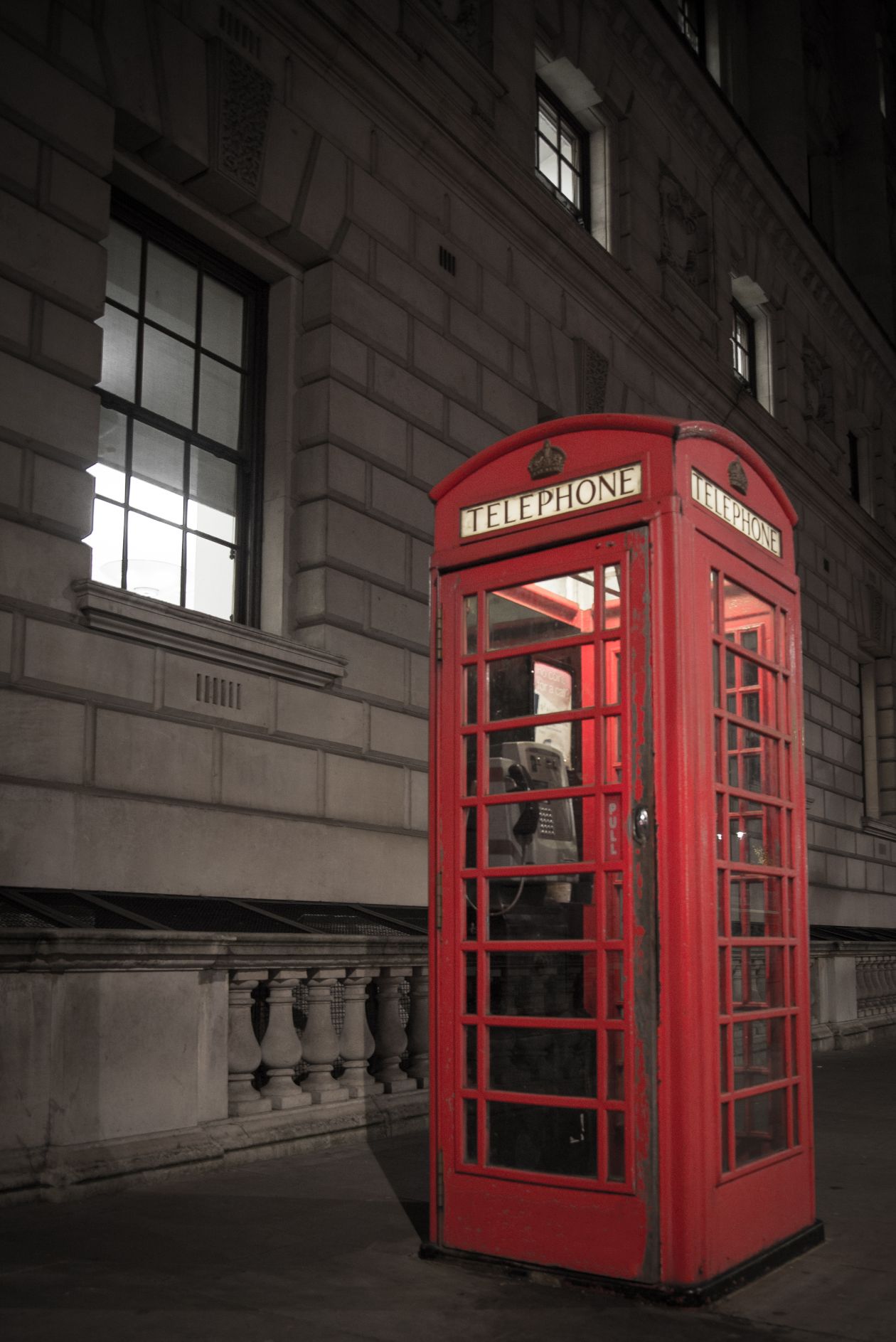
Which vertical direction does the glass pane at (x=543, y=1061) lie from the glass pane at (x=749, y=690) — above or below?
below

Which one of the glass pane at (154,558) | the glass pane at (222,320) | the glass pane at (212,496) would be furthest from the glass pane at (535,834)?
the glass pane at (222,320)

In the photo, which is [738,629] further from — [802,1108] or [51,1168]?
[51,1168]

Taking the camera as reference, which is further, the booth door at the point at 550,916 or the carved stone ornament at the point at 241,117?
the carved stone ornament at the point at 241,117

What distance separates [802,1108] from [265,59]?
28.7 feet

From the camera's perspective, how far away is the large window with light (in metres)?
9.09

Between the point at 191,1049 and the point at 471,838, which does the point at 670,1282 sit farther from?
the point at 191,1049

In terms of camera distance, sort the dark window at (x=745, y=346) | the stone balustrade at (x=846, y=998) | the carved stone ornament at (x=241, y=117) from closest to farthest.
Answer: the carved stone ornament at (x=241, y=117), the stone balustrade at (x=846, y=998), the dark window at (x=745, y=346)

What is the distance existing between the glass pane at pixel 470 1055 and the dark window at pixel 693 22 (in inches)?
719

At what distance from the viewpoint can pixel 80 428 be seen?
8.30 m

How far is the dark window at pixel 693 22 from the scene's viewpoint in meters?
19.2

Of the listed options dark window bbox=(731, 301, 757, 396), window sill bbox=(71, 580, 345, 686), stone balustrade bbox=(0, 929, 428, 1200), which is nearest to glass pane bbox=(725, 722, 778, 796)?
stone balustrade bbox=(0, 929, 428, 1200)

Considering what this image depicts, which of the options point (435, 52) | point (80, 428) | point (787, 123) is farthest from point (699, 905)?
point (787, 123)

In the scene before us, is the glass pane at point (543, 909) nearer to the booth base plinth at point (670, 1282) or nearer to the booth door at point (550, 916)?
the booth door at point (550, 916)

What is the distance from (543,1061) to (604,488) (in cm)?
200
